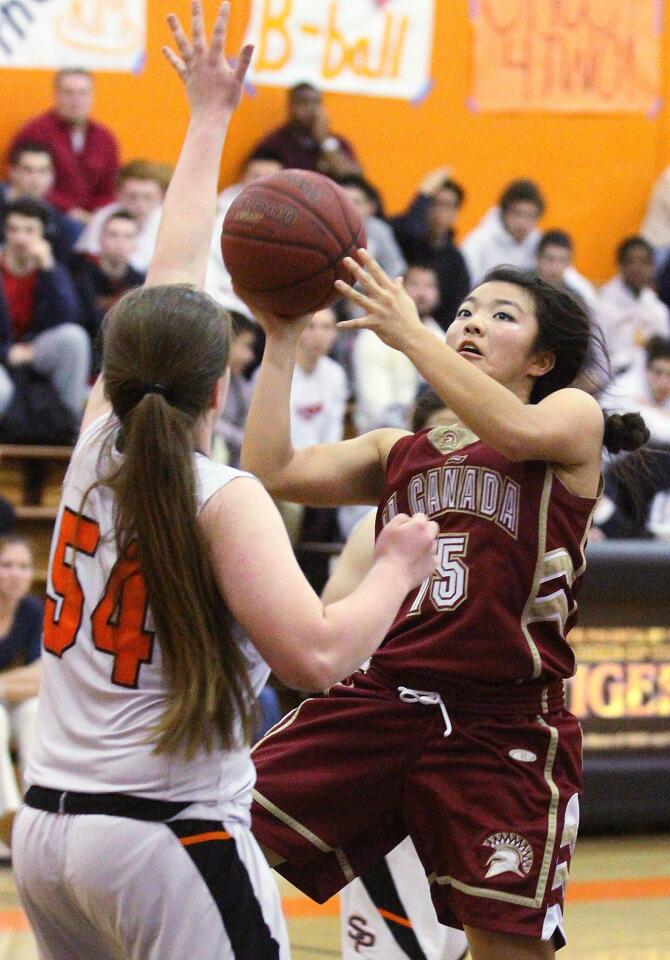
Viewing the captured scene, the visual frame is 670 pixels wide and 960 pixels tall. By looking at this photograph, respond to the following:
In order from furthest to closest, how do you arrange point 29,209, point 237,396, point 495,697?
point 29,209
point 237,396
point 495,697

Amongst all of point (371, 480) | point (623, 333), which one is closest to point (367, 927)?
point (371, 480)

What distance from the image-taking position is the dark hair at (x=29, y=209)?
25.0ft

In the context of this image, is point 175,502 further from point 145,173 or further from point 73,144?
point 73,144

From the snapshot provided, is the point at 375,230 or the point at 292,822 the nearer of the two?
the point at 292,822

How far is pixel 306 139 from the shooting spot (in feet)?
32.5

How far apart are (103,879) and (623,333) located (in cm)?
857

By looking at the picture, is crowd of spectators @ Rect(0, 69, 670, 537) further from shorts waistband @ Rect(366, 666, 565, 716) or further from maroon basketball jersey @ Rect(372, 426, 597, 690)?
shorts waistband @ Rect(366, 666, 565, 716)

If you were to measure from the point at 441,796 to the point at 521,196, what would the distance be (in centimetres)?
743

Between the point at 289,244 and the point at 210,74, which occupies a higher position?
the point at 210,74

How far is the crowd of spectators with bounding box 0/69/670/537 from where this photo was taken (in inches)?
301

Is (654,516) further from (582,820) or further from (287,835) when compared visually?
(287,835)

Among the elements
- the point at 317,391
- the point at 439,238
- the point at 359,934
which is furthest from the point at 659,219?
the point at 359,934

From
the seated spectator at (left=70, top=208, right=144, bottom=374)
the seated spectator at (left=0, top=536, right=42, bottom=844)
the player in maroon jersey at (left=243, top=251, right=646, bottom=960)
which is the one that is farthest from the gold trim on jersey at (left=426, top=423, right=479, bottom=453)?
the seated spectator at (left=70, top=208, right=144, bottom=374)

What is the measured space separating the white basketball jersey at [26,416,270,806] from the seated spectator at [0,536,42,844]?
11.9ft
